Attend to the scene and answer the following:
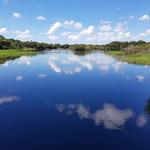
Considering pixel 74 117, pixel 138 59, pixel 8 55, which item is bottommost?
pixel 8 55

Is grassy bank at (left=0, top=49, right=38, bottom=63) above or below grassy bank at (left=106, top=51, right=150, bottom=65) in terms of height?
below

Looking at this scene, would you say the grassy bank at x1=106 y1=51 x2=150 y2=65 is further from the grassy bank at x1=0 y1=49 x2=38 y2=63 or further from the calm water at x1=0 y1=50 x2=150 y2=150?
the grassy bank at x1=0 y1=49 x2=38 y2=63

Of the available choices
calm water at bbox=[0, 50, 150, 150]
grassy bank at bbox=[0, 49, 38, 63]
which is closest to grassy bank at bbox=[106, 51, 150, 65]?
calm water at bbox=[0, 50, 150, 150]

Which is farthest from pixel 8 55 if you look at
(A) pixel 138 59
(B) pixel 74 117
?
(B) pixel 74 117

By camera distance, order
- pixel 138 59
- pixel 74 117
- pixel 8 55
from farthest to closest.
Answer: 1. pixel 8 55
2. pixel 138 59
3. pixel 74 117

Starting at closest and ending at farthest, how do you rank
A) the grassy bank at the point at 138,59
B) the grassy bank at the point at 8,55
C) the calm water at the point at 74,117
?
1. the calm water at the point at 74,117
2. the grassy bank at the point at 138,59
3. the grassy bank at the point at 8,55

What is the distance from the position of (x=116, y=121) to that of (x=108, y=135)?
→ 2.99 m

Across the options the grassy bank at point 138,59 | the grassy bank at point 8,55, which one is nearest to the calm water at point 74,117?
the grassy bank at point 138,59

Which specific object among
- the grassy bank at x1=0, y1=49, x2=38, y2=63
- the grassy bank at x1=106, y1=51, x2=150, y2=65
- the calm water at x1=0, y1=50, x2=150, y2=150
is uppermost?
the calm water at x1=0, y1=50, x2=150, y2=150

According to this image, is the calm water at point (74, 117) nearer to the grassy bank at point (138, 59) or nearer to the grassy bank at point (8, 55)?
the grassy bank at point (138, 59)

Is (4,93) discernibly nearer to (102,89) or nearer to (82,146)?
(102,89)

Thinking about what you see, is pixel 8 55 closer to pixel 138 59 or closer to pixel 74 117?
pixel 138 59

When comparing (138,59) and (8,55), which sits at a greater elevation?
(138,59)

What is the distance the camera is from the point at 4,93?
26953 millimetres
